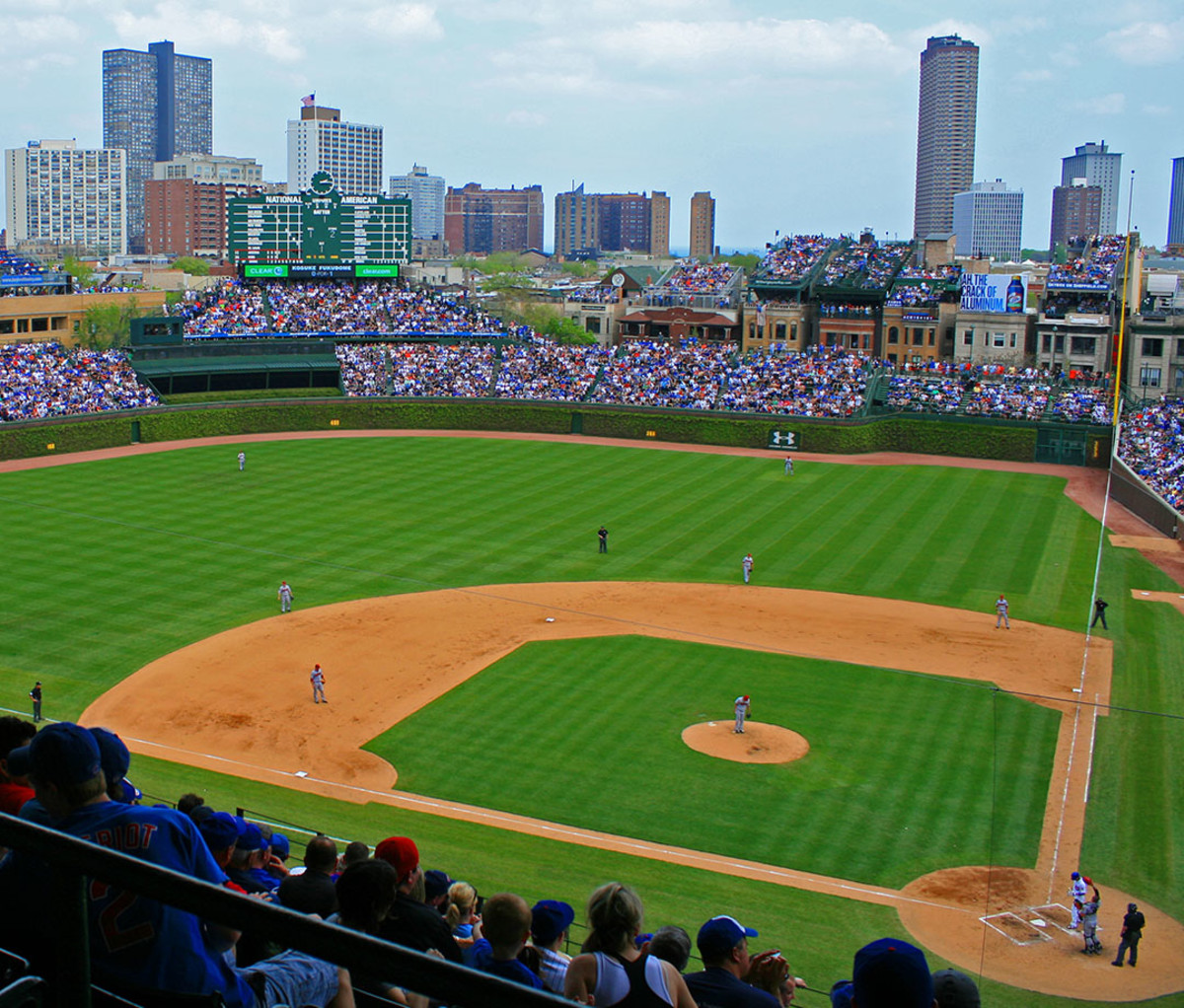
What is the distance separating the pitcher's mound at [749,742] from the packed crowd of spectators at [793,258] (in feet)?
211

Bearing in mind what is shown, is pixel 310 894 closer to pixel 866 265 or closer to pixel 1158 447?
pixel 1158 447

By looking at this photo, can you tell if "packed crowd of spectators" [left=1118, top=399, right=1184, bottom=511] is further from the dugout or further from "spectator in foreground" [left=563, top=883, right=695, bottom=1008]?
"spectator in foreground" [left=563, top=883, right=695, bottom=1008]

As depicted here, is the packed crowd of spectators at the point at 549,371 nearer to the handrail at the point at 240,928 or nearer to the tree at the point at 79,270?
the tree at the point at 79,270

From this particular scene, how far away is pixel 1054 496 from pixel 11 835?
56453mm

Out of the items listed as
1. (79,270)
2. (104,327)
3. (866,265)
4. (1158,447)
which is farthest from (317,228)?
(1158,447)

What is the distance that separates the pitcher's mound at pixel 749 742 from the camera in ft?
81.8

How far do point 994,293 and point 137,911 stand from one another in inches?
3203

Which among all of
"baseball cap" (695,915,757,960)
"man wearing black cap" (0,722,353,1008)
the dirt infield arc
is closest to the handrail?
"man wearing black cap" (0,722,353,1008)

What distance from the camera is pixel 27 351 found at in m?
Result: 67.2

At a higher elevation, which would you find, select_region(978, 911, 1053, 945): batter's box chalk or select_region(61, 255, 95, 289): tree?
select_region(61, 255, 95, 289): tree

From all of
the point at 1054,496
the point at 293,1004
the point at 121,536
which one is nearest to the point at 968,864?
the point at 293,1004

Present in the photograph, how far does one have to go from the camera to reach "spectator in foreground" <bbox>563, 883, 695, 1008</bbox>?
15.1 feet

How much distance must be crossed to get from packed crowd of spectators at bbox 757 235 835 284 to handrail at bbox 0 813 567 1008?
86.4m

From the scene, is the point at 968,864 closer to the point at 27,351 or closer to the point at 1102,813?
the point at 1102,813
